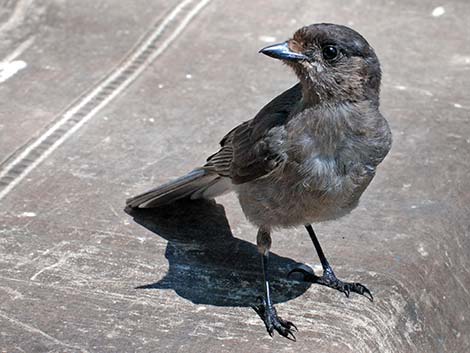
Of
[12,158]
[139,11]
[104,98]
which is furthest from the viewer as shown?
[139,11]

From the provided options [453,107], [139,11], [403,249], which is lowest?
[453,107]

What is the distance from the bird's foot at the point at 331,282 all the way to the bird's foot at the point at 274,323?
1.21 feet

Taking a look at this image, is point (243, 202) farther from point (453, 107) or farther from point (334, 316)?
point (453, 107)

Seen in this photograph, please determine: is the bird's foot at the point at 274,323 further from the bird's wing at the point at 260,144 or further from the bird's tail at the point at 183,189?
the bird's tail at the point at 183,189

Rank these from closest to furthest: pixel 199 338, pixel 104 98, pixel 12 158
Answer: pixel 199 338 → pixel 12 158 → pixel 104 98

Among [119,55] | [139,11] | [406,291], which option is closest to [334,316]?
[406,291]

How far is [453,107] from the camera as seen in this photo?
642 cm

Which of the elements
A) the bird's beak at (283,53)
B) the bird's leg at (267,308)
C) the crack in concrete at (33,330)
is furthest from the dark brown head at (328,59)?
the crack in concrete at (33,330)

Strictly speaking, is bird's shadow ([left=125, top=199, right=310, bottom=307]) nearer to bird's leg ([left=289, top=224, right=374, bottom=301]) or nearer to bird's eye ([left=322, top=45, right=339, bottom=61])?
bird's leg ([left=289, top=224, right=374, bottom=301])

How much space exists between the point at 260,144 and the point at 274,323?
0.81 m

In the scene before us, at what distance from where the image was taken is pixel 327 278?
4.78 metres

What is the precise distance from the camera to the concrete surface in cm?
446

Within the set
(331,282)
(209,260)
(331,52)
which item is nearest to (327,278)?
(331,282)

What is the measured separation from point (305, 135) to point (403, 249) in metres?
0.95
